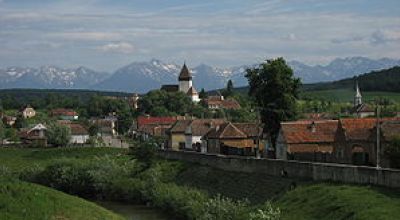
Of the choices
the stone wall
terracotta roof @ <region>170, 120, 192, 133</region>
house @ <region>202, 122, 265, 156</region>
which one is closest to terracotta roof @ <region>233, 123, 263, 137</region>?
house @ <region>202, 122, 265, 156</region>

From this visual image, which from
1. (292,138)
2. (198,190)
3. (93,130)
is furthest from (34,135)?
(198,190)

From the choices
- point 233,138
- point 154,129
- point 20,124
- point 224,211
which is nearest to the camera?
point 224,211

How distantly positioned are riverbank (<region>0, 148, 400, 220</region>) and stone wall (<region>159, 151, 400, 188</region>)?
0.70 metres

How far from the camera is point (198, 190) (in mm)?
63250

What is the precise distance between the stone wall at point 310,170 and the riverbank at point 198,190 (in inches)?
27.5

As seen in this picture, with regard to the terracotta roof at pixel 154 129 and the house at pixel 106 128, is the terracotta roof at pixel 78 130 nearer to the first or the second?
the terracotta roof at pixel 154 129

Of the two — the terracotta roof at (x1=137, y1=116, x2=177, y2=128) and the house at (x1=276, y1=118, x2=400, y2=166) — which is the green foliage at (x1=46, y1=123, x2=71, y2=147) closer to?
the terracotta roof at (x1=137, y1=116, x2=177, y2=128)

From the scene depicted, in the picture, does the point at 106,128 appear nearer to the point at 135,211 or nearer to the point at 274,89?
the point at 274,89

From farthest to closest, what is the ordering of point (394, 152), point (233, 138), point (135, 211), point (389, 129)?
point (233, 138) → point (135, 211) → point (389, 129) → point (394, 152)

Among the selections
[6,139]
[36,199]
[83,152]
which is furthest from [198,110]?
[36,199]

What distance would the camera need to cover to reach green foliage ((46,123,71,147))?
451 ft

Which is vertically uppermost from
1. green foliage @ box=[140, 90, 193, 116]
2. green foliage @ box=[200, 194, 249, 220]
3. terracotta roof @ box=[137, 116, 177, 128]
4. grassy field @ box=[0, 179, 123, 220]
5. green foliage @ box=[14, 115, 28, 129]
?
green foliage @ box=[140, 90, 193, 116]

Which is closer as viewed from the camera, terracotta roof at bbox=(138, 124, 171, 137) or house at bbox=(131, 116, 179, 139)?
terracotta roof at bbox=(138, 124, 171, 137)

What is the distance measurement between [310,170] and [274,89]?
24.2 m
